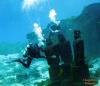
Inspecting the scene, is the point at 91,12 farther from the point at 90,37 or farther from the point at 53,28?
the point at 53,28

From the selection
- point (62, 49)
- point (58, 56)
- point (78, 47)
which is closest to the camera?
point (78, 47)

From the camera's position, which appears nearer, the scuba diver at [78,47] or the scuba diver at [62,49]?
the scuba diver at [78,47]

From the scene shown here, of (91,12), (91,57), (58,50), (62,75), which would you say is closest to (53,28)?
(58,50)

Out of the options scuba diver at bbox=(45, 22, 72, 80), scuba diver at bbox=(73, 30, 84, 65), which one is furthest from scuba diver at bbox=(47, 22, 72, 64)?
scuba diver at bbox=(73, 30, 84, 65)

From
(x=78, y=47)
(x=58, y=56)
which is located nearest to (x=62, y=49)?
(x=58, y=56)

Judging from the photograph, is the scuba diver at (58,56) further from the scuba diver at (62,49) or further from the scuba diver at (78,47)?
the scuba diver at (78,47)

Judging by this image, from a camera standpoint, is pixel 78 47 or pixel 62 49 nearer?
pixel 78 47

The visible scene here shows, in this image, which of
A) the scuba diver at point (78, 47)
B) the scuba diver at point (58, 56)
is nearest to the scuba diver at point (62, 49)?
the scuba diver at point (58, 56)

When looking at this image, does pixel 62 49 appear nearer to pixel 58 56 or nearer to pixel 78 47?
pixel 58 56

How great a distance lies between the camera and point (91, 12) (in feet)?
180

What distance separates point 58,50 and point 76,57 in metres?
1.71

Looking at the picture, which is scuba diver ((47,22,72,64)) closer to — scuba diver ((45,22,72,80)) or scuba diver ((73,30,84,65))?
scuba diver ((45,22,72,80))

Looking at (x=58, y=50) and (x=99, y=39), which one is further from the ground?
(x=99, y=39)

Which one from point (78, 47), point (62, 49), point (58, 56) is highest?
point (62, 49)
